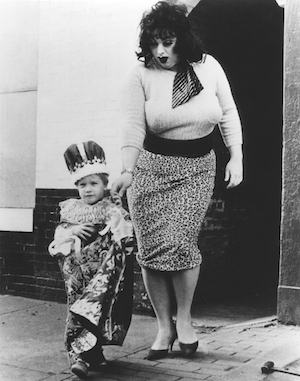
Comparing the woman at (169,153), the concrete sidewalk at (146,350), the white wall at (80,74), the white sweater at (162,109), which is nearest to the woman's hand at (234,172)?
the woman at (169,153)

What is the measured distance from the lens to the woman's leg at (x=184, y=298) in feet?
12.0

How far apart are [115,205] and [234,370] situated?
3.64 feet

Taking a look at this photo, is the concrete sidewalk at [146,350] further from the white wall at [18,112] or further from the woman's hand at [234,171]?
the white wall at [18,112]

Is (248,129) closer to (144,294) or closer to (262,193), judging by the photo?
(262,193)

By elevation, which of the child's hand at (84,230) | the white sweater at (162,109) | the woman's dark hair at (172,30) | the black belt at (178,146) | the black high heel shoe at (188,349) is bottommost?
the black high heel shoe at (188,349)

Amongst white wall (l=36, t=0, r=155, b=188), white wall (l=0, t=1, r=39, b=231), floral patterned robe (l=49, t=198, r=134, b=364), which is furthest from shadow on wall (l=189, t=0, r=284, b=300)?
floral patterned robe (l=49, t=198, r=134, b=364)

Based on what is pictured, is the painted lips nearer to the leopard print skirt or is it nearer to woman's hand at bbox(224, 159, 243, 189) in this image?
the leopard print skirt

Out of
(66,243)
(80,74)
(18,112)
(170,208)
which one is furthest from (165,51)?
(18,112)

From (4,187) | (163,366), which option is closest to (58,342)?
(163,366)

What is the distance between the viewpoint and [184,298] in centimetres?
368

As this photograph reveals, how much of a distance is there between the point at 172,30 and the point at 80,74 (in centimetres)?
194

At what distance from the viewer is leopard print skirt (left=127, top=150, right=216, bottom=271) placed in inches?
142

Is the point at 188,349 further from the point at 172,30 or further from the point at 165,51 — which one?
the point at 172,30

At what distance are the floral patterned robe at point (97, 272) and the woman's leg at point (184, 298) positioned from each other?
0.38m
